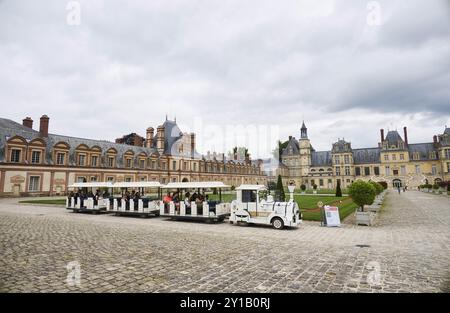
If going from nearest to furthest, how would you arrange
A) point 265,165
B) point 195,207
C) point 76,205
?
point 195,207 → point 76,205 → point 265,165

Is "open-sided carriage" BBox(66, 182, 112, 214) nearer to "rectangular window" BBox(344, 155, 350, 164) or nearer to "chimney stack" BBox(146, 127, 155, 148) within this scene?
"chimney stack" BBox(146, 127, 155, 148)

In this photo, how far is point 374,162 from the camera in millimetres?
79375

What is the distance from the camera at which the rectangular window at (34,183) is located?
116 ft

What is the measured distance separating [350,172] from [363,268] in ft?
270

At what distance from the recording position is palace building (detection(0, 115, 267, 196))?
3444cm

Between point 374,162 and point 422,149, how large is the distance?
12.7 meters

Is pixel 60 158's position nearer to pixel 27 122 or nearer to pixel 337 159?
pixel 27 122

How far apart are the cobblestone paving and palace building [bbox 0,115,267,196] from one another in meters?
27.8

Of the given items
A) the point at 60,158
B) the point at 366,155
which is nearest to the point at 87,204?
the point at 60,158

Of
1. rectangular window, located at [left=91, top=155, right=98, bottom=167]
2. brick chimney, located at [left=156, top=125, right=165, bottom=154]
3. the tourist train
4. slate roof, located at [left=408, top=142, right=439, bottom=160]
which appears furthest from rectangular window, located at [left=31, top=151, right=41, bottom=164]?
slate roof, located at [left=408, top=142, right=439, bottom=160]

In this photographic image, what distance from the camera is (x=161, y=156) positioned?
177 feet

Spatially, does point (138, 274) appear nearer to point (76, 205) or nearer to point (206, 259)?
point (206, 259)

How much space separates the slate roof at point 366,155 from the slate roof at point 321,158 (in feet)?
27.2
